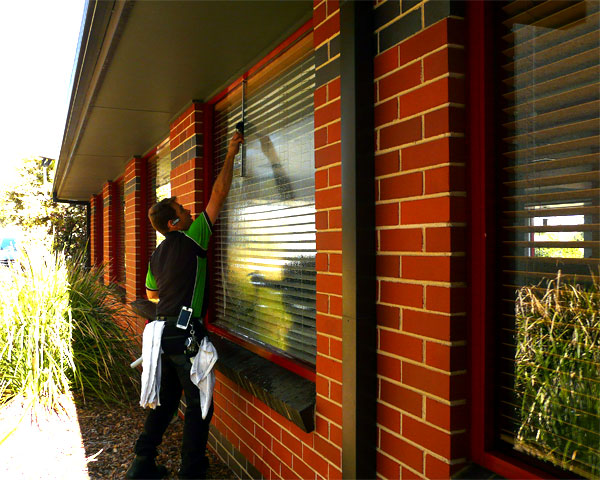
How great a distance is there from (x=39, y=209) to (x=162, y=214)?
17.6 metres

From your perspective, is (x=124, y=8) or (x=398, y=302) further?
(x=124, y=8)

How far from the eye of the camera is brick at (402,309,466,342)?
1782 millimetres

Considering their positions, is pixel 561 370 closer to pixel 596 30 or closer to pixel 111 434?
pixel 596 30

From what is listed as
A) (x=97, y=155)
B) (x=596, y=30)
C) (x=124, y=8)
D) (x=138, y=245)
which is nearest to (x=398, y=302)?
(x=596, y=30)

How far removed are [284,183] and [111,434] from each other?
9.15 feet

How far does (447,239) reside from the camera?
1.79 m

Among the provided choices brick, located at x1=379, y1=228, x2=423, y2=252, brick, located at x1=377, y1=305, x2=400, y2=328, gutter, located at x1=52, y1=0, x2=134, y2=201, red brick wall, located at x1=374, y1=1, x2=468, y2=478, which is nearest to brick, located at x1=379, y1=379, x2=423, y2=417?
red brick wall, located at x1=374, y1=1, x2=468, y2=478

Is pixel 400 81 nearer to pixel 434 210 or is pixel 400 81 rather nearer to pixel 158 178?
pixel 434 210

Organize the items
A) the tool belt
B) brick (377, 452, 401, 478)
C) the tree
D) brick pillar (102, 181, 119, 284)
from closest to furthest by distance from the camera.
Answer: brick (377, 452, 401, 478)
the tool belt
brick pillar (102, 181, 119, 284)
the tree

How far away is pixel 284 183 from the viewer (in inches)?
137

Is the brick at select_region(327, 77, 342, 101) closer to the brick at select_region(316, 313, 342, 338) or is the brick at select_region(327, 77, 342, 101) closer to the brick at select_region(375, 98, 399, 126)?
the brick at select_region(375, 98, 399, 126)

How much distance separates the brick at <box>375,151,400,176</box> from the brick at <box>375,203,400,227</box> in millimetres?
133

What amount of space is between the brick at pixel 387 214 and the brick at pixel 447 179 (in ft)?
0.67

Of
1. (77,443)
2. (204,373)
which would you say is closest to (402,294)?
(204,373)
